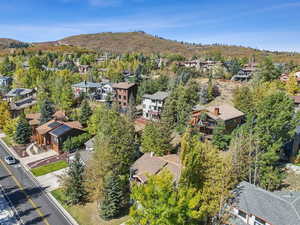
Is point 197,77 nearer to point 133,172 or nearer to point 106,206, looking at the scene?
point 133,172

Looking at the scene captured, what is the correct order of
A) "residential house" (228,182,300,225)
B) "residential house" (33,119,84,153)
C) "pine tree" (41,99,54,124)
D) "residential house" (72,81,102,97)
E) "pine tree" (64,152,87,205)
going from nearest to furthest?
"residential house" (228,182,300,225)
"pine tree" (64,152,87,205)
"residential house" (33,119,84,153)
"pine tree" (41,99,54,124)
"residential house" (72,81,102,97)

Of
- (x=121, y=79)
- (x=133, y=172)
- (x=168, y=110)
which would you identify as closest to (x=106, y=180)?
(x=133, y=172)

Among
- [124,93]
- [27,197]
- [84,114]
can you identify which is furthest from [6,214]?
[124,93]

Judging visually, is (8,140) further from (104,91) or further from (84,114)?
(104,91)

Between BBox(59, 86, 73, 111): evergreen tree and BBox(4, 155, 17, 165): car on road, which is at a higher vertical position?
BBox(59, 86, 73, 111): evergreen tree

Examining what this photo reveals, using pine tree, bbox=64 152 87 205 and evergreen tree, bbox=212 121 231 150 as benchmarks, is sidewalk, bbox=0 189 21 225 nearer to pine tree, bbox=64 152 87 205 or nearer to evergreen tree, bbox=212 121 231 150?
pine tree, bbox=64 152 87 205

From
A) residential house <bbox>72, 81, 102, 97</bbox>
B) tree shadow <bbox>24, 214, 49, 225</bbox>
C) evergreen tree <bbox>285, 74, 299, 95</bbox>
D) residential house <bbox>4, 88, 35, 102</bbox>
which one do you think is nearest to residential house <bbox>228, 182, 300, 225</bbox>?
tree shadow <bbox>24, 214, 49, 225</bbox>
